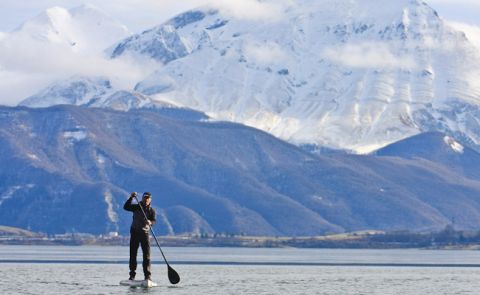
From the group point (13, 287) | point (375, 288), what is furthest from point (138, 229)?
point (375, 288)

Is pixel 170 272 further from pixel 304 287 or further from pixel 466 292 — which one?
pixel 466 292

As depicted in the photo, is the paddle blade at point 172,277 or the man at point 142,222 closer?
the man at point 142,222

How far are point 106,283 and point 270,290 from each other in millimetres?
12070

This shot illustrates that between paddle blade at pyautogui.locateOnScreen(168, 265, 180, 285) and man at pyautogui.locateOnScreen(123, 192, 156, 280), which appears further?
paddle blade at pyautogui.locateOnScreen(168, 265, 180, 285)

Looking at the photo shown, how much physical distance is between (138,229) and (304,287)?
50.2 ft

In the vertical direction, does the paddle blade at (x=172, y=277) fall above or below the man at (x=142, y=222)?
below

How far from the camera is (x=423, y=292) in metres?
111

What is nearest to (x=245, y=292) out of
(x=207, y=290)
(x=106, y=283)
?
(x=207, y=290)

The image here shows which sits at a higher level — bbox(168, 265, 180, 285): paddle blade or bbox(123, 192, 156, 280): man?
bbox(123, 192, 156, 280): man

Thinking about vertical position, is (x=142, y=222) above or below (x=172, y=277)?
above

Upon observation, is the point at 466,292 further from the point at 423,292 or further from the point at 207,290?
the point at 207,290

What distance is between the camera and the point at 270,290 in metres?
110

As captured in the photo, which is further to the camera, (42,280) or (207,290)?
(42,280)

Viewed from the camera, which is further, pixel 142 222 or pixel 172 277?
pixel 172 277
